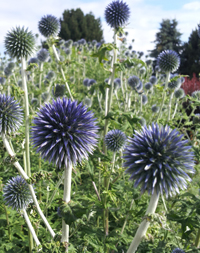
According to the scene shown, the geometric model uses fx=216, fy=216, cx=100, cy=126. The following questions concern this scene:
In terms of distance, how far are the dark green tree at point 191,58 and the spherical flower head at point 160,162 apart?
19.1 metres

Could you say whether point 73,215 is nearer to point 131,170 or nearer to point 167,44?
point 131,170

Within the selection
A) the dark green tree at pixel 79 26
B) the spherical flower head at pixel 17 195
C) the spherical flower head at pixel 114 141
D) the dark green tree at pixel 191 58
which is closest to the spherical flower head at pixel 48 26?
the spherical flower head at pixel 114 141

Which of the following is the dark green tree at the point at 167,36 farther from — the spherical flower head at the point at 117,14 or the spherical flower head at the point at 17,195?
the spherical flower head at the point at 17,195

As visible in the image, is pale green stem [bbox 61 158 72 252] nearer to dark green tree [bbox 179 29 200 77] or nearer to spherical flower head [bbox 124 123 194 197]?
spherical flower head [bbox 124 123 194 197]

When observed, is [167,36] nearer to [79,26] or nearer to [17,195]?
[79,26]

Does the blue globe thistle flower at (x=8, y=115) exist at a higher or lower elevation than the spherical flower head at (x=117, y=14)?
lower

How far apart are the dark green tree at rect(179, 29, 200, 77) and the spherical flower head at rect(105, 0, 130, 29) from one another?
663 inches

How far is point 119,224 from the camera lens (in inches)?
133

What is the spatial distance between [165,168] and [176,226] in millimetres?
2423

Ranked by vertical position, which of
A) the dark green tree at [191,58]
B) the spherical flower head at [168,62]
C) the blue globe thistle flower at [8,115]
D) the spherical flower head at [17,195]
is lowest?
the spherical flower head at [17,195]

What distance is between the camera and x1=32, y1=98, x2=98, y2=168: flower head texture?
5.70ft

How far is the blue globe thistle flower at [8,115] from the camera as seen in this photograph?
2.17 m

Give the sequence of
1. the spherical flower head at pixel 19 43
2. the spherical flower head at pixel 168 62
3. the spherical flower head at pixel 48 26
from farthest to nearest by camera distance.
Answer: the spherical flower head at pixel 168 62, the spherical flower head at pixel 48 26, the spherical flower head at pixel 19 43

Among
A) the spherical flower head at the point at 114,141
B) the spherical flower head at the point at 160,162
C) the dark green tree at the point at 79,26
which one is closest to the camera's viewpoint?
the spherical flower head at the point at 160,162
